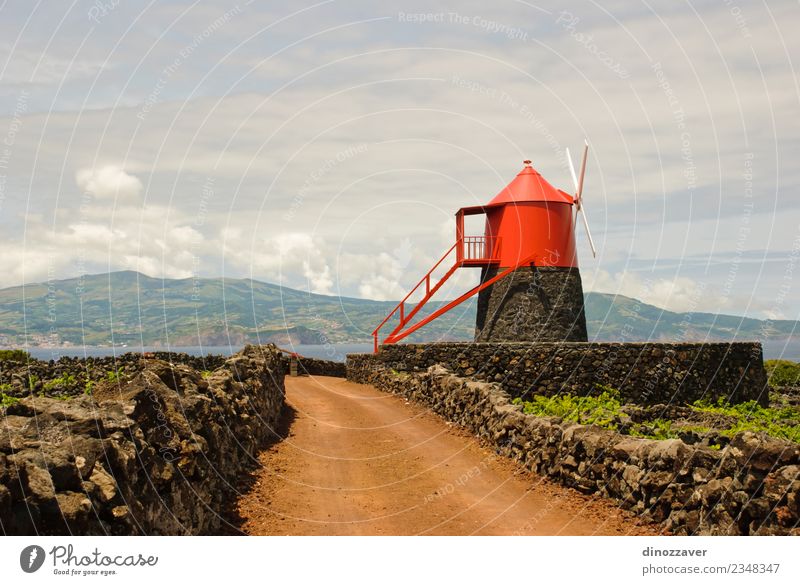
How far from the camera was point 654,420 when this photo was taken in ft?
76.7

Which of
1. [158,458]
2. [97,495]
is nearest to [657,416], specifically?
[158,458]

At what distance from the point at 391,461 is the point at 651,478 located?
26.5ft

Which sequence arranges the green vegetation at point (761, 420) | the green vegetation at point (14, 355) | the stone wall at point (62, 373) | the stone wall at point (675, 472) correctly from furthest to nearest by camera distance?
the green vegetation at point (14, 355) → the stone wall at point (62, 373) → the green vegetation at point (761, 420) → the stone wall at point (675, 472)

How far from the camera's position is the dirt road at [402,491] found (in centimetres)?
1257

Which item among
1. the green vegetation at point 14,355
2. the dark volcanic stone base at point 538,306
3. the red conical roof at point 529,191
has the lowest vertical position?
the green vegetation at point 14,355

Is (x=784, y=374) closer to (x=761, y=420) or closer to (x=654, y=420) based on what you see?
(x=761, y=420)

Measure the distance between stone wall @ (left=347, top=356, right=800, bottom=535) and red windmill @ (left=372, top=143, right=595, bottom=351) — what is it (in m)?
15.2

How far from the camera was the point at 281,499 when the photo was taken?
1443cm

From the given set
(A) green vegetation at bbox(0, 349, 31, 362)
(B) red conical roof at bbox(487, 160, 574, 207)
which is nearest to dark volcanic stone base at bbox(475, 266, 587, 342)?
(B) red conical roof at bbox(487, 160, 574, 207)

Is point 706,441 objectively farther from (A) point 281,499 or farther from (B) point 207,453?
(B) point 207,453

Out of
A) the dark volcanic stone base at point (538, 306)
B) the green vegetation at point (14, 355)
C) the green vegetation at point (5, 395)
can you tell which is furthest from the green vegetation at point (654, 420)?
the green vegetation at point (14, 355)

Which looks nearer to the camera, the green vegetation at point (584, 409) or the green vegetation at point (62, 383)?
the green vegetation at point (584, 409)

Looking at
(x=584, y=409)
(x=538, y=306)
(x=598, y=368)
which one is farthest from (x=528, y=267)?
(x=584, y=409)

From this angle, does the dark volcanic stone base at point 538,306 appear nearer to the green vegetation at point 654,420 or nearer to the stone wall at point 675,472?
the green vegetation at point 654,420
